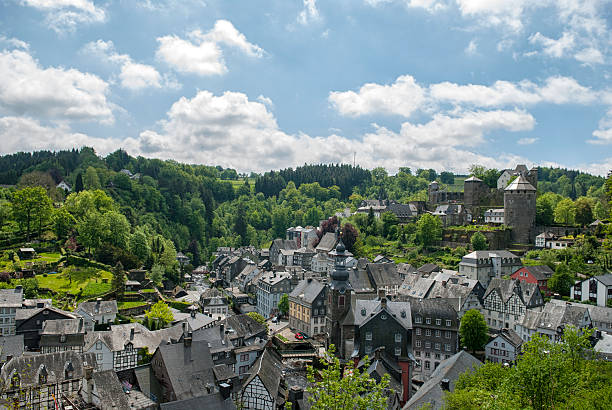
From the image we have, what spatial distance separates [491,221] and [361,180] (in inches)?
3604

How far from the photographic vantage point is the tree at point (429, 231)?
3344 inches

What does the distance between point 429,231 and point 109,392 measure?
6614cm

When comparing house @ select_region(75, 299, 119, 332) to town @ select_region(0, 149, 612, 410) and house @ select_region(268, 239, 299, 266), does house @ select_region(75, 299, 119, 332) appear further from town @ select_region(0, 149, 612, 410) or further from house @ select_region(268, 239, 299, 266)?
house @ select_region(268, 239, 299, 266)

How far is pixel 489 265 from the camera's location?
66.1 meters

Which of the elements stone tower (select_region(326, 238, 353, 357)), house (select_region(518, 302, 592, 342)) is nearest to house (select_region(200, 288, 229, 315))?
stone tower (select_region(326, 238, 353, 357))

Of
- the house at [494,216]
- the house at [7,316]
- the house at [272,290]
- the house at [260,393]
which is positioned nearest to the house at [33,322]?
the house at [7,316]

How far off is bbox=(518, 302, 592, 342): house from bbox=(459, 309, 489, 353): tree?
5.51m

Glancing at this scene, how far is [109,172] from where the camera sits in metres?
119

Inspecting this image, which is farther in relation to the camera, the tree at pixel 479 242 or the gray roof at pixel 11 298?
the tree at pixel 479 242

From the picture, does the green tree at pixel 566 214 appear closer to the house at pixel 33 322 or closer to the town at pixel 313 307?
the town at pixel 313 307

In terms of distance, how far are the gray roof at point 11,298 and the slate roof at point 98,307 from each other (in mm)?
5720

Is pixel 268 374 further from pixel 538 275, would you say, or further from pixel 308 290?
pixel 538 275

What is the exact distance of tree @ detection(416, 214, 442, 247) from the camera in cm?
8494

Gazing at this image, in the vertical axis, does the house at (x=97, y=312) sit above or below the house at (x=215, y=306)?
above
